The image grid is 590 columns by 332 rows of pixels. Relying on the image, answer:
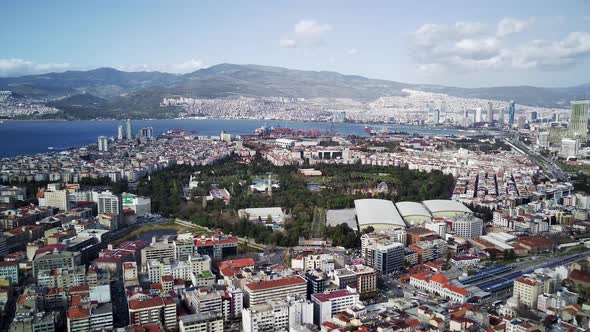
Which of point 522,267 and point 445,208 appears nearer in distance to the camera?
point 522,267

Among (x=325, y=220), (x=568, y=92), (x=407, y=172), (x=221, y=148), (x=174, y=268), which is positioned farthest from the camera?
(x=568, y=92)

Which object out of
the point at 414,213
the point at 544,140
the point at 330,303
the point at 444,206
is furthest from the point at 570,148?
the point at 330,303

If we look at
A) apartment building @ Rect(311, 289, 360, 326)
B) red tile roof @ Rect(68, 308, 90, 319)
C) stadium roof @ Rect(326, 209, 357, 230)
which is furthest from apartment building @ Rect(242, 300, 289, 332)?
stadium roof @ Rect(326, 209, 357, 230)

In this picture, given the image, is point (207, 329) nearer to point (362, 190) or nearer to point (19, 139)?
point (362, 190)

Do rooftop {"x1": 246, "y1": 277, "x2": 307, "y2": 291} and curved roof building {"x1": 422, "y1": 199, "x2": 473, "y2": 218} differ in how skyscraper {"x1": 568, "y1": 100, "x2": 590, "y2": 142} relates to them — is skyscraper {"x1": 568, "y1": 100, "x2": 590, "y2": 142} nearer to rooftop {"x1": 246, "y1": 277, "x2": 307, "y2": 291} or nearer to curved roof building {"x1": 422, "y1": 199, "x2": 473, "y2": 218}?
curved roof building {"x1": 422, "y1": 199, "x2": 473, "y2": 218}

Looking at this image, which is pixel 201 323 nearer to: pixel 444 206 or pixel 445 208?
pixel 445 208

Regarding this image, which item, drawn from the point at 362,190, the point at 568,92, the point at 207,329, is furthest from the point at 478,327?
the point at 568,92
